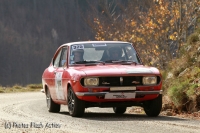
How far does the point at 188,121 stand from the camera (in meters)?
11.5

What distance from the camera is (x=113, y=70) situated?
488 inches

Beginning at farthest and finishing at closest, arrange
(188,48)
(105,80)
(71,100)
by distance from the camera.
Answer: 1. (188,48)
2. (71,100)
3. (105,80)

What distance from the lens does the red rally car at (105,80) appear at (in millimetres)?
12148

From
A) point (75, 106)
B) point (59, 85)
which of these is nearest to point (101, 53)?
point (59, 85)

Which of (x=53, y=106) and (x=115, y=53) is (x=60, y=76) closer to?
(x=115, y=53)

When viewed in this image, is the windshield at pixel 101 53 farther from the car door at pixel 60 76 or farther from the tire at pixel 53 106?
the tire at pixel 53 106

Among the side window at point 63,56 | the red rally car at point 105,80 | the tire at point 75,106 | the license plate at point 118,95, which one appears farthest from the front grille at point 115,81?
the side window at point 63,56

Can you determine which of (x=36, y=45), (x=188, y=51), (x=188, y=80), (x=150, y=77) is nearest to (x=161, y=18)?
(x=188, y=51)

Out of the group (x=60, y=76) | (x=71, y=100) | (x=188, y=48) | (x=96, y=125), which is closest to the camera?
(x=96, y=125)

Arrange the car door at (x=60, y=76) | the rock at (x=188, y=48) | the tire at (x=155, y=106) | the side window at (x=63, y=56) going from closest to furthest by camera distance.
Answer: the tire at (x=155, y=106) → the car door at (x=60, y=76) → the side window at (x=63, y=56) → the rock at (x=188, y=48)

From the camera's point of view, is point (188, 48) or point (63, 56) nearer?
point (63, 56)

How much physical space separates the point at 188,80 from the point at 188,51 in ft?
8.03

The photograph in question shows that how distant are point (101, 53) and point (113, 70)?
1.23 meters

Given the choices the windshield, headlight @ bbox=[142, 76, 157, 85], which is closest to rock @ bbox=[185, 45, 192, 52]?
the windshield
